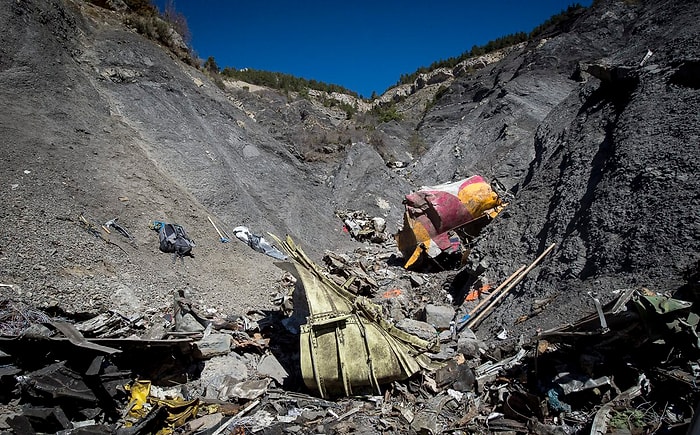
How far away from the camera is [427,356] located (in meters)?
4.88

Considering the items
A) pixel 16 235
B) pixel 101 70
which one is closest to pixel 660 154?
pixel 16 235

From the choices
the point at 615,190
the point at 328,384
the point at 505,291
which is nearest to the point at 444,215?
the point at 505,291

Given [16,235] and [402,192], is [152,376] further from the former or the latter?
[402,192]

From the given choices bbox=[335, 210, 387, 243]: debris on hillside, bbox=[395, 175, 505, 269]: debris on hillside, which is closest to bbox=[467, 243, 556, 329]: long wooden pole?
bbox=[395, 175, 505, 269]: debris on hillside

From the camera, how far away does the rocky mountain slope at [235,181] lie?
5.21 meters

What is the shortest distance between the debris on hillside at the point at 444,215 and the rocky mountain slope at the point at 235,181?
637 mm

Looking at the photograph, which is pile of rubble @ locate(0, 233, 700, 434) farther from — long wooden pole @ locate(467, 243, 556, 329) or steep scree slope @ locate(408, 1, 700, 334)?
steep scree slope @ locate(408, 1, 700, 334)

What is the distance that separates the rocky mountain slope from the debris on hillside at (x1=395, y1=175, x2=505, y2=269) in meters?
0.64

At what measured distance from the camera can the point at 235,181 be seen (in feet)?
35.2

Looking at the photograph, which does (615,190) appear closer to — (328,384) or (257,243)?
(328,384)

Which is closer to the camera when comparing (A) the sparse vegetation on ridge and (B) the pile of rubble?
(B) the pile of rubble

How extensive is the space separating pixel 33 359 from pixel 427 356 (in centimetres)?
439

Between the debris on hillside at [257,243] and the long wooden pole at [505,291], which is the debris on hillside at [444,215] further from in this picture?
the debris on hillside at [257,243]

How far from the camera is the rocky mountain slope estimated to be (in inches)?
205
